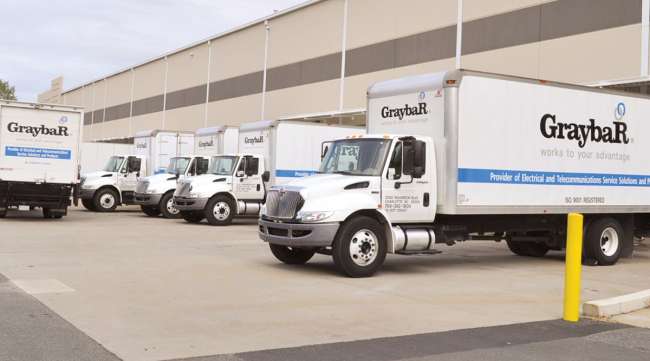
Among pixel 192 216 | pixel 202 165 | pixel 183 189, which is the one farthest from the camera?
pixel 202 165

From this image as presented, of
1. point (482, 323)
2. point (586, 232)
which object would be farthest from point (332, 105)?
point (482, 323)

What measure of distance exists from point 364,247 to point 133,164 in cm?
1852

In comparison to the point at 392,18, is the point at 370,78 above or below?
below

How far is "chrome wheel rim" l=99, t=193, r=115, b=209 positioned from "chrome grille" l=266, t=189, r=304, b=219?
689 inches

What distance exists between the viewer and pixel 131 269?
1173 cm

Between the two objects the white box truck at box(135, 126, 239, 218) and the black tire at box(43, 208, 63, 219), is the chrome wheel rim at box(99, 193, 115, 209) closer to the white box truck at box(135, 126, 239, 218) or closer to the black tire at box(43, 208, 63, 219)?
the white box truck at box(135, 126, 239, 218)

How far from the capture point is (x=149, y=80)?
49656 mm

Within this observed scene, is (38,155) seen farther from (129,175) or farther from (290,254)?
(290,254)

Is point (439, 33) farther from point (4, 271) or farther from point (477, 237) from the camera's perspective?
point (4, 271)

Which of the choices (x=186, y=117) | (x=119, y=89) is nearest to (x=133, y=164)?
(x=186, y=117)

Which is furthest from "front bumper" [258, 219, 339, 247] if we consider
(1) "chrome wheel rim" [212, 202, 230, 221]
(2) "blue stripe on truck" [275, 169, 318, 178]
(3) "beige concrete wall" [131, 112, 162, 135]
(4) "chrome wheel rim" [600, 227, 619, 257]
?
(3) "beige concrete wall" [131, 112, 162, 135]

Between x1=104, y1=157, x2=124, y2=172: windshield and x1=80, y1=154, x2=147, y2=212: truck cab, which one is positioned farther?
x1=104, y1=157, x2=124, y2=172: windshield

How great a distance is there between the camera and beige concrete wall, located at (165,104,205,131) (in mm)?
42438

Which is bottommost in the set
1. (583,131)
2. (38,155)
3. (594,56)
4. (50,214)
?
(50,214)
